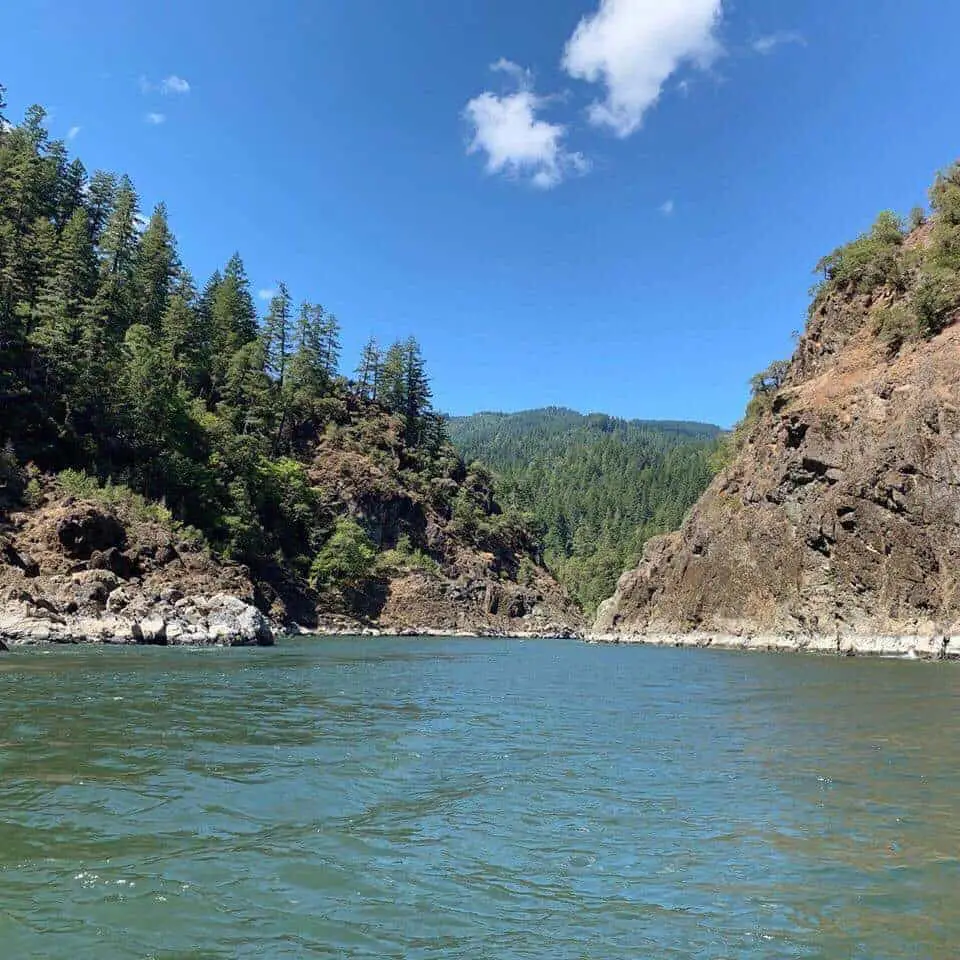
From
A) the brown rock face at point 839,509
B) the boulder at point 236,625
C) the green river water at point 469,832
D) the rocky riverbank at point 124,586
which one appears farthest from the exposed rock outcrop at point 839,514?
the boulder at point 236,625

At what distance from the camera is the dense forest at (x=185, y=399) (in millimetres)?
62438

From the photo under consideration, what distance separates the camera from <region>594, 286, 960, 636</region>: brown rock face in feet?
162

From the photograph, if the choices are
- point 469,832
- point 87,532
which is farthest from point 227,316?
point 469,832

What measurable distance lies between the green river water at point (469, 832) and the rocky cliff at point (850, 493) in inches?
1309

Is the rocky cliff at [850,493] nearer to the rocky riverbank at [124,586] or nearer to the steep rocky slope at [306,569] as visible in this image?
the steep rocky slope at [306,569]

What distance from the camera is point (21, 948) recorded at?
6094 millimetres

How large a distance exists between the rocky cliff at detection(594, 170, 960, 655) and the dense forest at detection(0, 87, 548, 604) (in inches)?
1504

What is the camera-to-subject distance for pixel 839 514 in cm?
5506

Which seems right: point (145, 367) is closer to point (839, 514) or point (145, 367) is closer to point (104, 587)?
point (104, 587)

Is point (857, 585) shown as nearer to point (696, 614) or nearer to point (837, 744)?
point (696, 614)

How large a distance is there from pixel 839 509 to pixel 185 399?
204ft

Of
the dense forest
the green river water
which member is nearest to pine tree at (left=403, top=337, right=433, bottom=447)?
the dense forest

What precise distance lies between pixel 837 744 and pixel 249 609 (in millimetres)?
42664

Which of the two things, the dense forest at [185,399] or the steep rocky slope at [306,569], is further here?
the dense forest at [185,399]
